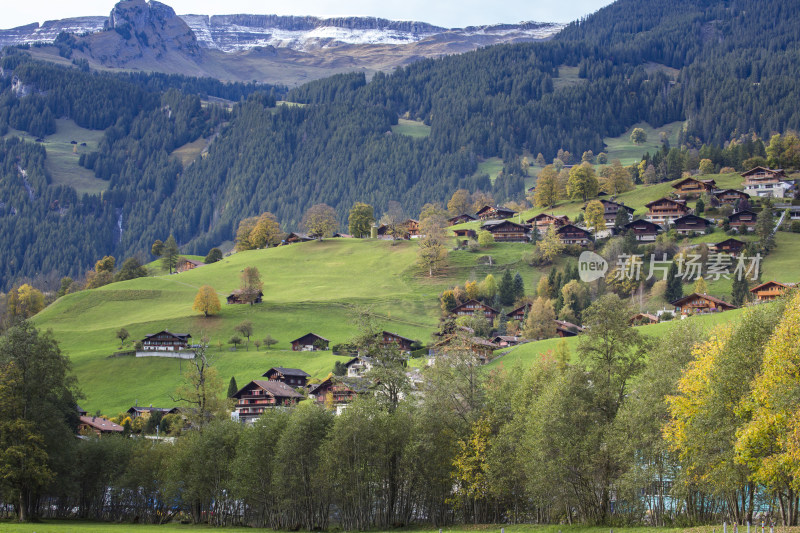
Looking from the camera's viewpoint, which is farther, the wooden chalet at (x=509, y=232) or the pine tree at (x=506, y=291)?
the wooden chalet at (x=509, y=232)

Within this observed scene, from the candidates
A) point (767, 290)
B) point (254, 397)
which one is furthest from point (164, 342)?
point (767, 290)

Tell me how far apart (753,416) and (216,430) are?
4296cm

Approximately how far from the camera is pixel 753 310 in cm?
4291

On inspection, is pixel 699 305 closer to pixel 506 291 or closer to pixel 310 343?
pixel 506 291

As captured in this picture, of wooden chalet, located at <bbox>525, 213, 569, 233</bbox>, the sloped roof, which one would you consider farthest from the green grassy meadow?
wooden chalet, located at <bbox>525, 213, 569, 233</bbox>

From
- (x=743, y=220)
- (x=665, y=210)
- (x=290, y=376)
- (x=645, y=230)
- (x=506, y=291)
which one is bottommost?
(x=290, y=376)

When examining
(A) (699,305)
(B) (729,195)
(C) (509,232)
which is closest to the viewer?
(A) (699,305)

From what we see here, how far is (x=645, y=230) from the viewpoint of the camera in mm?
159875

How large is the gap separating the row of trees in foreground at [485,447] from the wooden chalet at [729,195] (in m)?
117

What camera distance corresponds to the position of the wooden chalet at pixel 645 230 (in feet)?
523

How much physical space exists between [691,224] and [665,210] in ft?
37.3

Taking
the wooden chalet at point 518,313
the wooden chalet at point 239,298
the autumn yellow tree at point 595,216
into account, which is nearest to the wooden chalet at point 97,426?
the wooden chalet at point 239,298

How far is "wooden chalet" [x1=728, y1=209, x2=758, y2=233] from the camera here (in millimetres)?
152375

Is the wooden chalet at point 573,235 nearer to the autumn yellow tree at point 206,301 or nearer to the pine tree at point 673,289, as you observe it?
the pine tree at point 673,289
